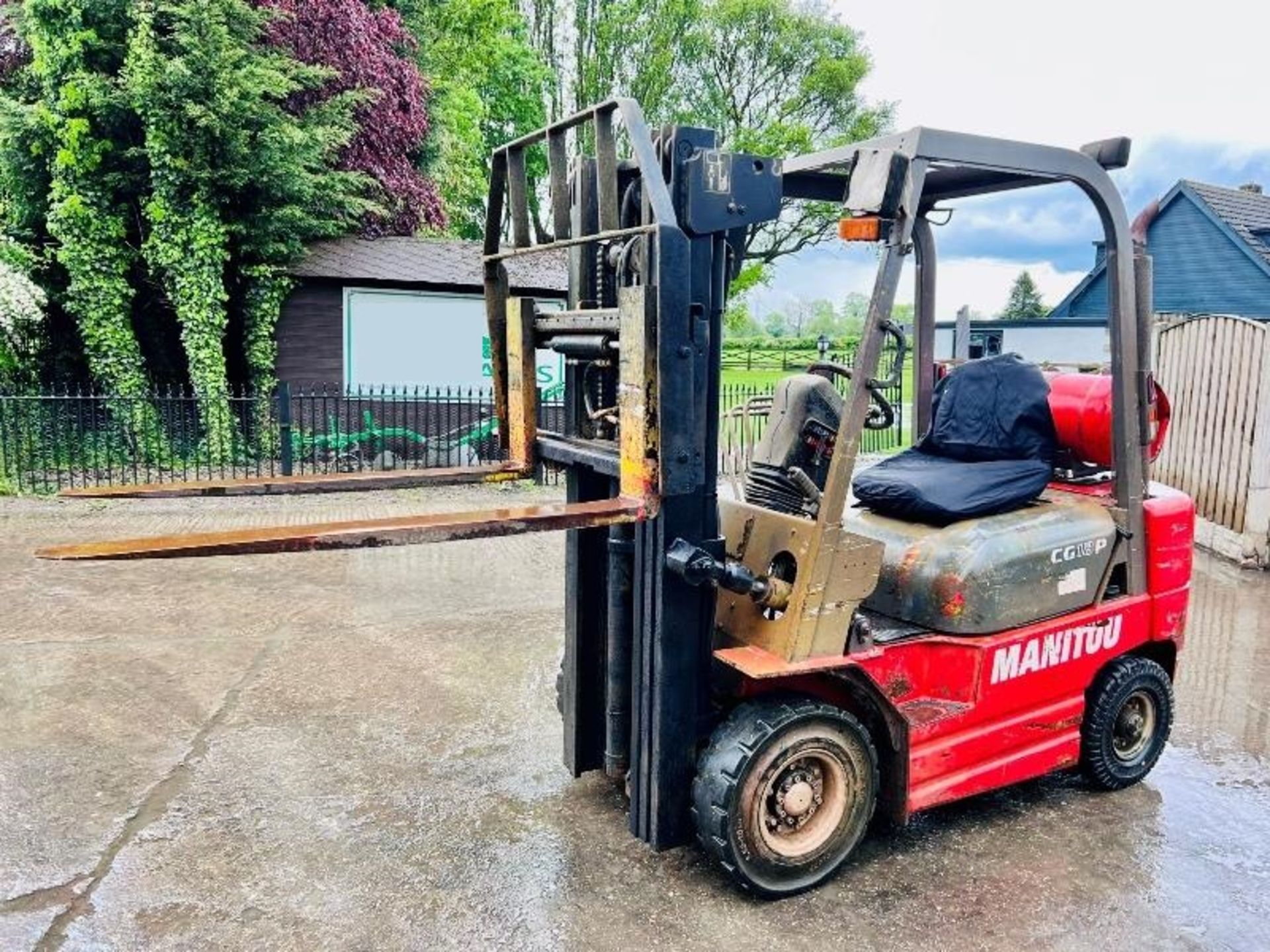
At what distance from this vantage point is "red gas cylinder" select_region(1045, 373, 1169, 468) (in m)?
4.56

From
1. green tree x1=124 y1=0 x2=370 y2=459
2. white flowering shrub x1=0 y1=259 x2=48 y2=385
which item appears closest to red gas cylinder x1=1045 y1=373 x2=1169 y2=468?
green tree x1=124 y1=0 x2=370 y2=459

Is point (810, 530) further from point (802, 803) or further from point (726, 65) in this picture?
point (726, 65)

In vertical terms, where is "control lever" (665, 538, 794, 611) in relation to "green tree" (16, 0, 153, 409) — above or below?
below

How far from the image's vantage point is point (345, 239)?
1630 cm

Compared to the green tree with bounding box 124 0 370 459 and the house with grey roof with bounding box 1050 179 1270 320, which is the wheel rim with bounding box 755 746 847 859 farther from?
the house with grey roof with bounding box 1050 179 1270 320

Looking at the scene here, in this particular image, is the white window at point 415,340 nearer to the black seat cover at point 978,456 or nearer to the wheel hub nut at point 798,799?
the black seat cover at point 978,456

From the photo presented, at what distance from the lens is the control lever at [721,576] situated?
3475 millimetres

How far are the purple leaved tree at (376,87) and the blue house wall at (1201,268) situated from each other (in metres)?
16.9

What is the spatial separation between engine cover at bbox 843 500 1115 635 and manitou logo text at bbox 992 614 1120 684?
0.29 ft

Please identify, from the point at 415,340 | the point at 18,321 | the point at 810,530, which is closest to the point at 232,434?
the point at 415,340

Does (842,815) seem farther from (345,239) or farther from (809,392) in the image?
(345,239)

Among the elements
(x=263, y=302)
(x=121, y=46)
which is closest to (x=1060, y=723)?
(x=263, y=302)

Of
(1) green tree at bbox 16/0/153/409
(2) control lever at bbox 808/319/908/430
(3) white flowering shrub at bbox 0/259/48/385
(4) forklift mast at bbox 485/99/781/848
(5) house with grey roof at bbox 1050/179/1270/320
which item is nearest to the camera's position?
(4) forklift mast at bbox 485/99/781/848

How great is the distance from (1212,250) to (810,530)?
1139 inches
